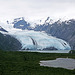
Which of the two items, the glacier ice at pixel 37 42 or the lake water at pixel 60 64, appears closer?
the lake water at pixel 60 64

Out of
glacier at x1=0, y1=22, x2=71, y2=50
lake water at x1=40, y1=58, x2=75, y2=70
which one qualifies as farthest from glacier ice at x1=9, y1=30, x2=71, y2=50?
lake water at x1=40, y1=58, x2=75, y2=70

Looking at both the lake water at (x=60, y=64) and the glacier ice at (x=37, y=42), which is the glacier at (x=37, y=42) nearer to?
the glacier ice at (x=37, y=42)

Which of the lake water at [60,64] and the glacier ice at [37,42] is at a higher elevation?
the lake water at [60,64]

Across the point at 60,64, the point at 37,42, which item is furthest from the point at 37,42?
the point at 60,64

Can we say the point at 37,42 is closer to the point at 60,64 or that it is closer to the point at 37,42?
the point at 37,42

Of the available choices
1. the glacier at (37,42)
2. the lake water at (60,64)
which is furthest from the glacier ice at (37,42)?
the lake water at (60,64)

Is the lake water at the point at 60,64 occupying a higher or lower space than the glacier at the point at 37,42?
higher

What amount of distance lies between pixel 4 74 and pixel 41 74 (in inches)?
328

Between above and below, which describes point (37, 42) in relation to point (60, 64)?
below

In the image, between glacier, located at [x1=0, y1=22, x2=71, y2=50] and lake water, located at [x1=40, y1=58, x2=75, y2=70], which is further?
glacier, located at [x1=0, y1=22, x2=71, y2=50]

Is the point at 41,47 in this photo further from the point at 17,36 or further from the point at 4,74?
the point at 4,74

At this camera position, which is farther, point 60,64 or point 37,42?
point 37,42

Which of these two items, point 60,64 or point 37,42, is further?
point 37,42

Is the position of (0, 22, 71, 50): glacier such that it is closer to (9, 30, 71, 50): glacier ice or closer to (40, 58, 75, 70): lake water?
(9, 30, 71, 50): glacier ice
